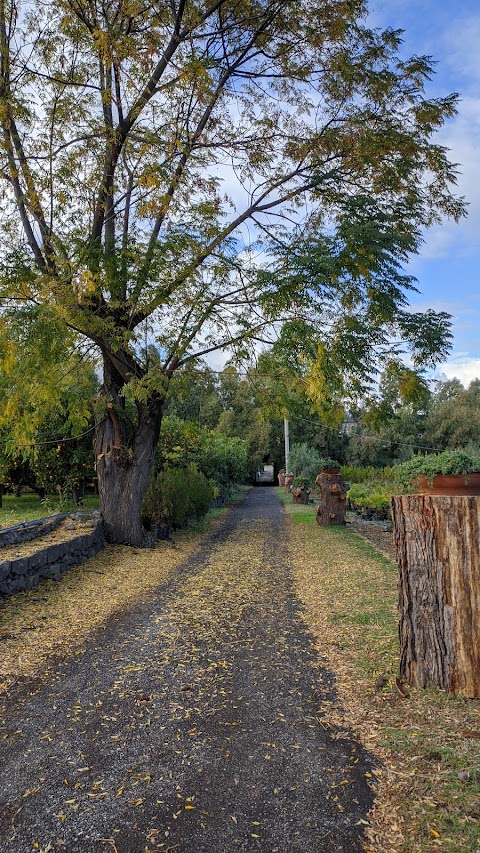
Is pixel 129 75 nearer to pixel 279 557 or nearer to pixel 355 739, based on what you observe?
pixel 279 557

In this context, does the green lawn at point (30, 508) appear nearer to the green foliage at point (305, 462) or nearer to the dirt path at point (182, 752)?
the dirt path at point (182, 752)

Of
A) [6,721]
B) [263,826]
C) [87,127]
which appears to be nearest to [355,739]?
[263,826]

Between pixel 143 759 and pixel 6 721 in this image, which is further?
pixel 6 721

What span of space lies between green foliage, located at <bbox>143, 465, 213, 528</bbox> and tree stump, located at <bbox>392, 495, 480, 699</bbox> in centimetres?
757

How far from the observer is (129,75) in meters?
7.55

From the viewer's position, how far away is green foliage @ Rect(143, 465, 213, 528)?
1052 centimetres

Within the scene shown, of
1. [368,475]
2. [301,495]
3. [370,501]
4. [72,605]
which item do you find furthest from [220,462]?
[72,605]

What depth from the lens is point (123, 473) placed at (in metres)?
9.19

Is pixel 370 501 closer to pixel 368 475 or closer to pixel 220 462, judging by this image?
pixel 220 462

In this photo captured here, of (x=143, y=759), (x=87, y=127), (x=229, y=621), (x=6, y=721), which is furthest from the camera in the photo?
(x=87, y=127)

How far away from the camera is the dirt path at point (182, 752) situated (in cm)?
213

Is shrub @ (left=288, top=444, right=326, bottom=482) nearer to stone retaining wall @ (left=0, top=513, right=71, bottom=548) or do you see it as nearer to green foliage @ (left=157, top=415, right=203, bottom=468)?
green foliage @ (left=157, top=415, right=203, bottom=468)

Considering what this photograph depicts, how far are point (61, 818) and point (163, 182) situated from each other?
7.15 meters

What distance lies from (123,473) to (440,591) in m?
6.69
